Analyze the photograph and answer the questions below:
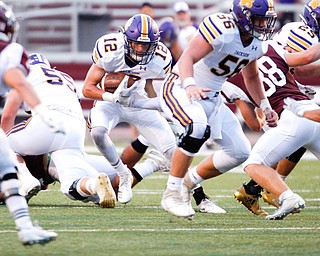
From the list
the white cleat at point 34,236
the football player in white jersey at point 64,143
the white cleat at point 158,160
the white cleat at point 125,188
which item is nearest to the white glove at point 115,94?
the football player in white jersey at point 64,143

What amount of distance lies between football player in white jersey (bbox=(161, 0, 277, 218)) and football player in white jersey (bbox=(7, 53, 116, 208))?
0.66 m

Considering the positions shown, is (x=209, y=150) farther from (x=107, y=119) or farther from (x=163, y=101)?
(x=163, y=101)

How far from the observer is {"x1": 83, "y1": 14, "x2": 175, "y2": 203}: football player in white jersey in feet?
23.7

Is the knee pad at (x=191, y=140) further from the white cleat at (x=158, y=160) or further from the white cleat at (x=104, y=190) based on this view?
the white cleat at (x=158, y=160)

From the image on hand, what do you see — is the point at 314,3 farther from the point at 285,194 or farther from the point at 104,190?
the point at 104,190

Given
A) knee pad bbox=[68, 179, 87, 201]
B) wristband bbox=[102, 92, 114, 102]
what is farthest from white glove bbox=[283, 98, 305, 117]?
wristband bbox=[102, 92, 114, 102]

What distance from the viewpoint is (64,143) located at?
6.54 m

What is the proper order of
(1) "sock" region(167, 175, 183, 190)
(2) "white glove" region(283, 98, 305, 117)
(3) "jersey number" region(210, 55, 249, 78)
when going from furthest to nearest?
(3) "jersey number" region(210, 55, 249, 78)
(1) "sock" region(167, 175, 183, 190)
(2) "white glove" region(283, 98, 305, 117)

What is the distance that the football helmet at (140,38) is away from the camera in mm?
7160

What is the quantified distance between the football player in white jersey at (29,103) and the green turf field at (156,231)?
0.46 feet

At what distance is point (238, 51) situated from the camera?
6020mm

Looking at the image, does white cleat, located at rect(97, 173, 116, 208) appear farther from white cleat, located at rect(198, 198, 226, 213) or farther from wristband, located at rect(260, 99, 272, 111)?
wristband, located at rect(260, 99, 272, 111)

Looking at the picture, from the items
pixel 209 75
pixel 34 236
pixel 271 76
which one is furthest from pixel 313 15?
pixel 34 236

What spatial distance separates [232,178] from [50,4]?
25.7 ft
